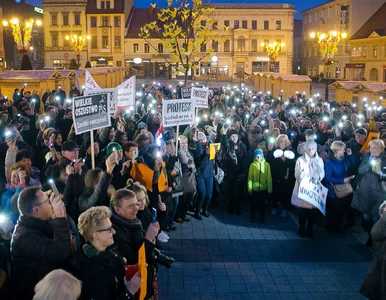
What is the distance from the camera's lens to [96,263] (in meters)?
4.38

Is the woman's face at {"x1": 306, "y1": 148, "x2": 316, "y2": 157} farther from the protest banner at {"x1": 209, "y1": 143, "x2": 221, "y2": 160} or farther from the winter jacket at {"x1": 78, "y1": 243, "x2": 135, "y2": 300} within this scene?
the winter jacket at {"x1": 78, "y1": 243, "x2": 135, "y2": 300}

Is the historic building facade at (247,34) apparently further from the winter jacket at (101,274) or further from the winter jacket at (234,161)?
the winter jacket at (101,274)

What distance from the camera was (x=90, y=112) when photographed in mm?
8242

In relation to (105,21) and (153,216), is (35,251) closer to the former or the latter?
(153,216)

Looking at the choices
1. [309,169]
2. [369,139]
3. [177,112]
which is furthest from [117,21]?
[309,169]

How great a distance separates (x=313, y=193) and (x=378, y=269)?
10.6 ft

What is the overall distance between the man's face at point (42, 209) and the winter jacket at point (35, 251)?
60 mm

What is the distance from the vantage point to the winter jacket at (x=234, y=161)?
10.8 m

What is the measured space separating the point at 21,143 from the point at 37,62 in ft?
246

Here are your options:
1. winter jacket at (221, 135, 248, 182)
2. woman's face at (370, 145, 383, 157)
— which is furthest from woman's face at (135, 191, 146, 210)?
winter jacket at (221, 135, 248, 182)

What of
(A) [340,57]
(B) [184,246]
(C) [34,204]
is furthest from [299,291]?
(A) [340,57]

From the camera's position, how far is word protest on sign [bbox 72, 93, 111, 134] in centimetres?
797

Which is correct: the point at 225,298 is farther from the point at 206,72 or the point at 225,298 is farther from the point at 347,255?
the point at 206,72

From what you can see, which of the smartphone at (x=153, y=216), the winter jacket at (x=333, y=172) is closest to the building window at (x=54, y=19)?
the winter jacket at (x=333, y=172)
